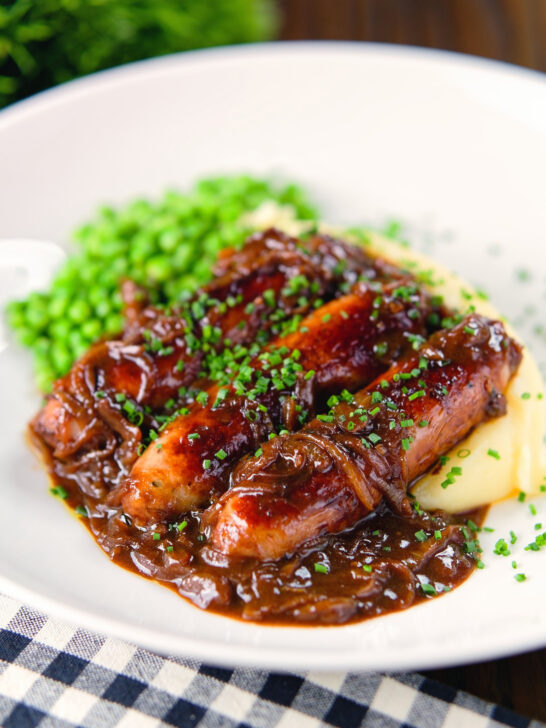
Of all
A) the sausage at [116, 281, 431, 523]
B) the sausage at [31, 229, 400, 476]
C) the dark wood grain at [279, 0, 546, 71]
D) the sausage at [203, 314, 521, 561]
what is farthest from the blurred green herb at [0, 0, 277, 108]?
the sausage at [203, 314, 521, 561]

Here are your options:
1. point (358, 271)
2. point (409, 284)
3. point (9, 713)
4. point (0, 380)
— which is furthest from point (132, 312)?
point (9, 713)

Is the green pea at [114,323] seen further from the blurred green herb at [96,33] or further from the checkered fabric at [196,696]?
the blurred green herb at [96,33]

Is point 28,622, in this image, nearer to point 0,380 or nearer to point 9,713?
point 9,713

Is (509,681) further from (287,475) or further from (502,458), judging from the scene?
(287,475)

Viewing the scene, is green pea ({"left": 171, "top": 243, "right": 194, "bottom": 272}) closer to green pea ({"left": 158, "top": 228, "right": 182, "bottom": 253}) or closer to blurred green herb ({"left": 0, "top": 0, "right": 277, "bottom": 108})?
green pea ({"left": 158, "top": 228, "right": 182, "bottom": 253})

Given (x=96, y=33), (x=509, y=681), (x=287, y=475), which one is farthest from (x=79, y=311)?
(x=509, y=681)
